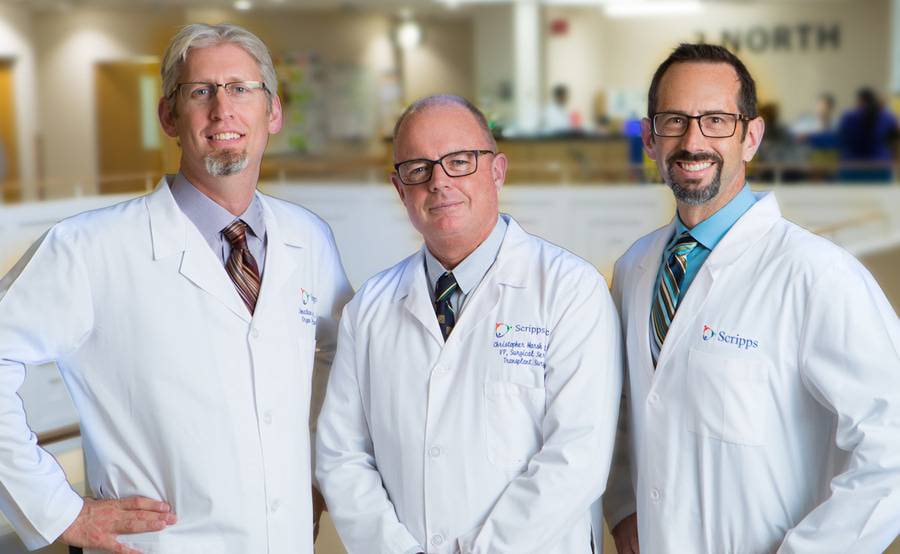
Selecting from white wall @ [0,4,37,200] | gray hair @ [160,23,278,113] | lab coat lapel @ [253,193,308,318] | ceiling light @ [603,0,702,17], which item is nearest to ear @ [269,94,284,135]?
gray hair @ [160,23,278,113]

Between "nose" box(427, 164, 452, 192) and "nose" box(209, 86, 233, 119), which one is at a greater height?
"nose" box(209, 86, 233, 119)

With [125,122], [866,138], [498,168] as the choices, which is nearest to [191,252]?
[498,168]

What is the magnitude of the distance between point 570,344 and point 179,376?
0.72 meters

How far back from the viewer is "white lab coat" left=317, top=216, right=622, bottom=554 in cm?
190

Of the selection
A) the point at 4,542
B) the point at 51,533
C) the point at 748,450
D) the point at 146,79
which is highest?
the point at 146,79

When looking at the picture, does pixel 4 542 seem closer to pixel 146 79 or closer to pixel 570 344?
pixel 570 344

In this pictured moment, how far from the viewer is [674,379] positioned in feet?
6.31

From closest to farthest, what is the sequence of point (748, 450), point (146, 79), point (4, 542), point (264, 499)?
point (748, 450) → point (264, 499) → point (4, 542) → point (146, 79)

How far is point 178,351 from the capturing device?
77.1 inches

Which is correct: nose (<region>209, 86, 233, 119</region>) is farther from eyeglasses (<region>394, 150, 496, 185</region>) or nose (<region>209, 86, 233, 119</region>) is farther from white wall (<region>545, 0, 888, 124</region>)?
white wall (<region>545, 0, 888, 124</region>)

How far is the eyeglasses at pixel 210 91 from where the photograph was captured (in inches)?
79.4

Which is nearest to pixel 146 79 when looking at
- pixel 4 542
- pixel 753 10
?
pixel 753 10

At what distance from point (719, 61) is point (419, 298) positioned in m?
0.71

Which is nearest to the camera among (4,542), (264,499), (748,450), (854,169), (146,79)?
(748,450)
